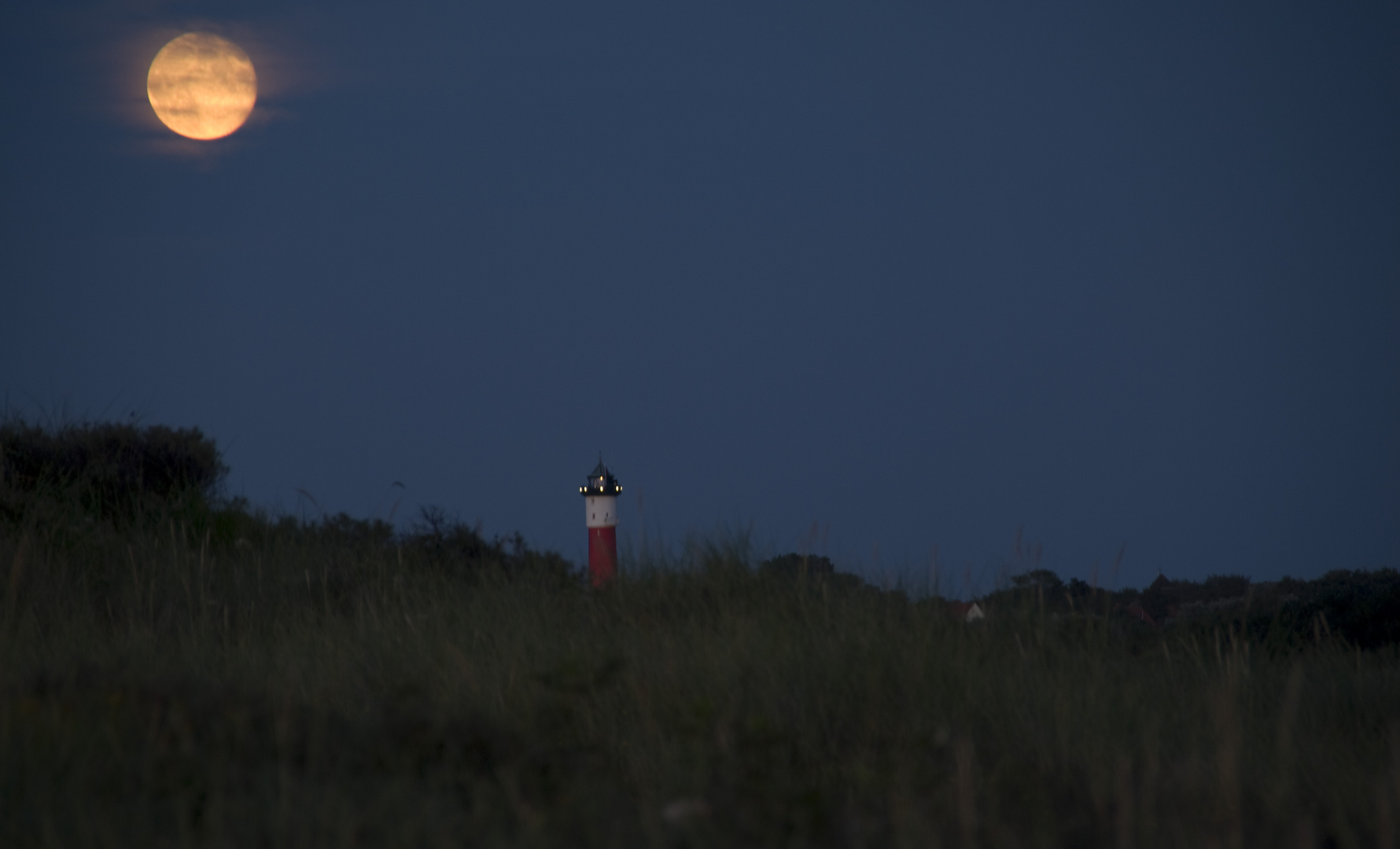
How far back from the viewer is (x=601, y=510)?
14195 mm

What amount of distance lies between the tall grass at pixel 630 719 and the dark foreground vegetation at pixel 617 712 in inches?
0.7

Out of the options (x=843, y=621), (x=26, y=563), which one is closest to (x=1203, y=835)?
(x=843, y=621)

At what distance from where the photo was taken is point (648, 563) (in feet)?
20.8

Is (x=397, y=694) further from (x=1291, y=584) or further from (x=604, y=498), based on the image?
(x=1291, y=584)

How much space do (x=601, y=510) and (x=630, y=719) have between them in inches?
412

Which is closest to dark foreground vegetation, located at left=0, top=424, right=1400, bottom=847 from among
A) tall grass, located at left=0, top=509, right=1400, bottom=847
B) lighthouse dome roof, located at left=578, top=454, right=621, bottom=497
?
tall grass, located at left=0, top=509, right=1400, bottom=847

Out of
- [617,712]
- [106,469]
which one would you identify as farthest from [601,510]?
[617,712]

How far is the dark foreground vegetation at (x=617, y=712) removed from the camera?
8.22 ft

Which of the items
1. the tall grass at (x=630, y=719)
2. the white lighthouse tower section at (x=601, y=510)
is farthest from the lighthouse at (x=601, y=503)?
the tall grass at (x=630, y=719)

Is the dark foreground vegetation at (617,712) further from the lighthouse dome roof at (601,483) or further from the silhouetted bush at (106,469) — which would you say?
the lighthouse dome roof at (601,483)

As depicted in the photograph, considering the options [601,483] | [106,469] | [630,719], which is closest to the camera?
[630,719]

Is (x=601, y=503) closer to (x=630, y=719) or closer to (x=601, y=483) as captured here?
(x=601, y=483)

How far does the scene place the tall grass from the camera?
2494 millimetres

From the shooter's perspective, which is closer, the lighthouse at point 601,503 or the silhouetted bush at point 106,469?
the silhouetted bush at point 106,469
